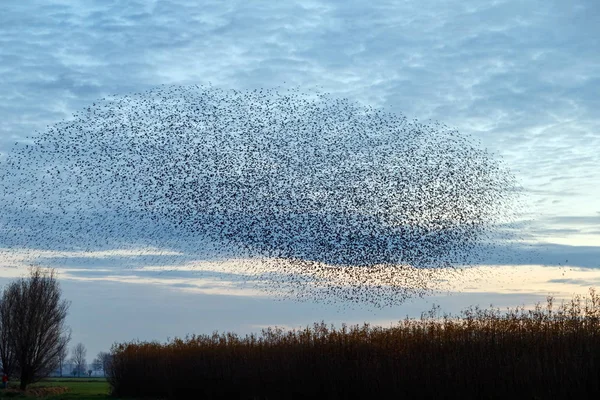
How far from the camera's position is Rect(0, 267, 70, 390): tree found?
6281 centimetres

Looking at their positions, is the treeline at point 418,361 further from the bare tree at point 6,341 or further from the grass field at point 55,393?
the bare tree at point 6,341

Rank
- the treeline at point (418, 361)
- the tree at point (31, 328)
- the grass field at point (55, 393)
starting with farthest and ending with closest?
the tree at point (31, 328)
the grass field at point (55, 393)
the treeline at point (418, 361)

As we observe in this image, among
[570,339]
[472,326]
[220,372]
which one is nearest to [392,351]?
[472,326]

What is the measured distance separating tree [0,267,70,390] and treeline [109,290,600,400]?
30.5 metres

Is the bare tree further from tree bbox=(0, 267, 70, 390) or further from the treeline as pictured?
the treeline

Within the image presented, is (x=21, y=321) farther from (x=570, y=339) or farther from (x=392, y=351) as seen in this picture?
(x=570, y=339)

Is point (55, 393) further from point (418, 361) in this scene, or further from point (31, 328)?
point (418, 361)

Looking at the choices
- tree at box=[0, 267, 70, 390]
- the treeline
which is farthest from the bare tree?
the treeline

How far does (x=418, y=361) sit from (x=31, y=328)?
160ft

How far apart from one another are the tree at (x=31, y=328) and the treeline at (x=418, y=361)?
100 ft

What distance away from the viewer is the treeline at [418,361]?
18.5m

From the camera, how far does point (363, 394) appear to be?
81.7 feet

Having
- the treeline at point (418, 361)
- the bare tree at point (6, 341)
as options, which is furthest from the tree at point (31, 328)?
the treeline at point (418, 361)

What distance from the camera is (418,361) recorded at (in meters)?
22.8
